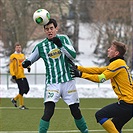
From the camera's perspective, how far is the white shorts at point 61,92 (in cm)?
859

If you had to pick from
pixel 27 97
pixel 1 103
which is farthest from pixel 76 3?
pixel 1 103

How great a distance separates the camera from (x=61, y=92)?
8.66 metres

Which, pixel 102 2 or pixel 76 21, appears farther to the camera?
pixel 76 21

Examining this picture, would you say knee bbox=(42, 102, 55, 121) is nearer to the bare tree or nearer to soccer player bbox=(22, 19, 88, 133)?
soccer player bbox=(22, 19, 88, 133)

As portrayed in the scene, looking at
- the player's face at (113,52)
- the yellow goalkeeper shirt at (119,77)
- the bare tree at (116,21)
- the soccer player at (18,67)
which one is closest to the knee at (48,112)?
the yellow goalkeeper shirt at (119,77)

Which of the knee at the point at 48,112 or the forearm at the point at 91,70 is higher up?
the forearm at the point at 91,70

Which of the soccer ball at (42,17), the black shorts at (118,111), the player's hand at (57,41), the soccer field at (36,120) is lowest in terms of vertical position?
the soccer field at (36,120)

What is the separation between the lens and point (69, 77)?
8.63m

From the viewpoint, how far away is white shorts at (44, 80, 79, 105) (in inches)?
338

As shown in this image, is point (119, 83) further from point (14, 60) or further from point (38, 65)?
point (38, 65)

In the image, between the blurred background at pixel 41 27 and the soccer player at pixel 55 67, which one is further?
the blurred background at pixel 41 27

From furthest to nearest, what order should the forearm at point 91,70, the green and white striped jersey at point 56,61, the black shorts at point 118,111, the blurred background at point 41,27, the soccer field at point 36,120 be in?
the blurred background at point 41,27
the soccer field at point 36,120
the green and white striped jersey at point 56,61
the forearm at point 91,70
the black shorts at point 118,111

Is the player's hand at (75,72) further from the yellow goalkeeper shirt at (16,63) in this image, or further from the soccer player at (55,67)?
the yellow goalkeeper shirt at (16,63)

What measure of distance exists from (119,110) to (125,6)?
2548 cm
